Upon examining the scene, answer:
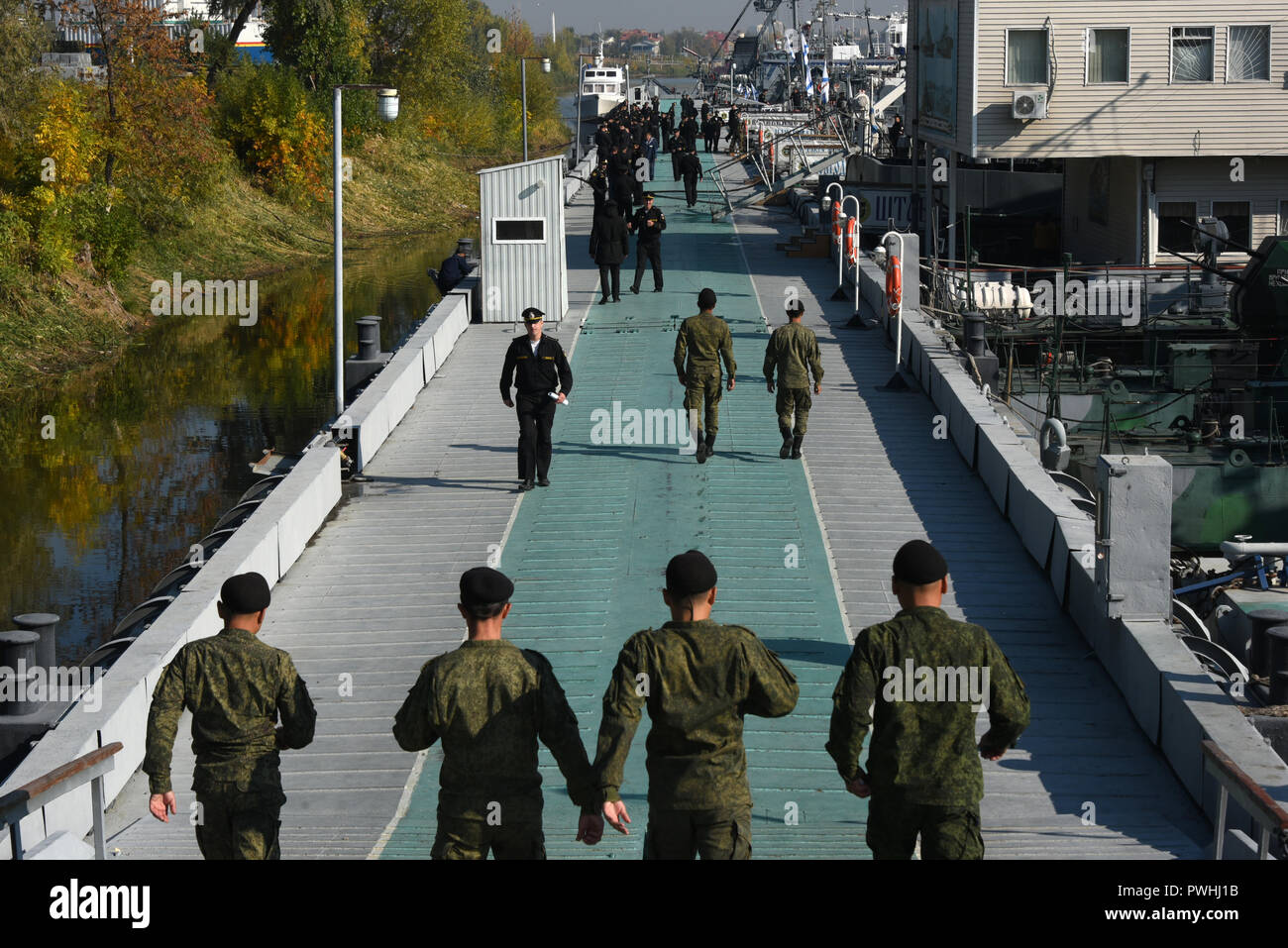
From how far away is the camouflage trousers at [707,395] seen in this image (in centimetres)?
1623

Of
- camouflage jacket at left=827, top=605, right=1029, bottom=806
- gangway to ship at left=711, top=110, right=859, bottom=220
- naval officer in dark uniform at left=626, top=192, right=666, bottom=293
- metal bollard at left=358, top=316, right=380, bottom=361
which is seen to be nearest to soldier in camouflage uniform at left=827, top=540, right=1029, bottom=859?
camouflage jacket at left=827, top=605, right=1029, bottom=806

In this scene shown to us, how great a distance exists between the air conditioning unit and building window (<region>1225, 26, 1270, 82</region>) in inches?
152

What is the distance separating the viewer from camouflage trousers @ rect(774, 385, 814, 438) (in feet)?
54.4

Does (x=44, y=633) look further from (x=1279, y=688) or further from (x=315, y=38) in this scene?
(x=315, y=38)

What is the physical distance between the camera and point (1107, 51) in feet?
108

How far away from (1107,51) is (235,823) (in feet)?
98.0

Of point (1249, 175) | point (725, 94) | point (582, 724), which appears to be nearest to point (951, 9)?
point (1249, 175)

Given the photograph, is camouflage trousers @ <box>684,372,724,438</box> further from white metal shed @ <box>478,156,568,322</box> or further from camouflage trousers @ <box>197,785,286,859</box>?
camouflage trousers @ <box>197,785,286,859</box>

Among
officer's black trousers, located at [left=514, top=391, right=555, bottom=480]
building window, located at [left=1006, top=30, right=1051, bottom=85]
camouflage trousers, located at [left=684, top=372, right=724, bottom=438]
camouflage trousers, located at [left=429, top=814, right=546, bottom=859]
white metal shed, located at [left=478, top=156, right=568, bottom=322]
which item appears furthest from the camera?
building window, located at [left=1006, top=30, right=1051, bottom=85]

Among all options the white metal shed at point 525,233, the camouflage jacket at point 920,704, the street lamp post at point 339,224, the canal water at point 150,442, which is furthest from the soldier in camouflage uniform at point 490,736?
the white metal shed at point 525,233

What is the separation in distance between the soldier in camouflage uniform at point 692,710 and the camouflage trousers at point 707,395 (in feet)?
31.6

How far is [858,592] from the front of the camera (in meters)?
13.3
